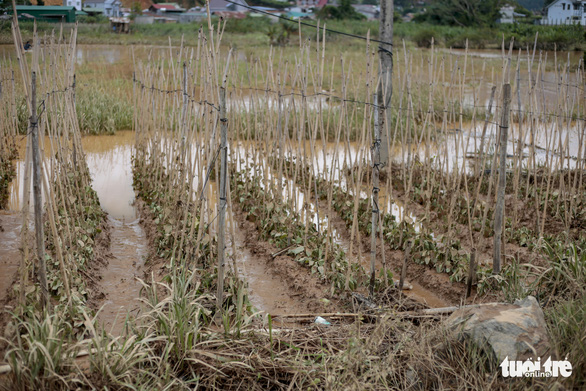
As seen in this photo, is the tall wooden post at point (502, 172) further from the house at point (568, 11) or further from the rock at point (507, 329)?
the house at point (568, 11)

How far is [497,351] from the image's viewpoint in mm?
2551

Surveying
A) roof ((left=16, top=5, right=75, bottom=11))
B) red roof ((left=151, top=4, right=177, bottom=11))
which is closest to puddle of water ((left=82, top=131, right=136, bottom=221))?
roof ((left=16, top=5, right=75, bottom=11))

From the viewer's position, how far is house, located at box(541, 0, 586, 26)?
8.05 m

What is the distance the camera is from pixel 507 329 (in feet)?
8.61

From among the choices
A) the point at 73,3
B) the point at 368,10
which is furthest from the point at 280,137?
the point at 368,10

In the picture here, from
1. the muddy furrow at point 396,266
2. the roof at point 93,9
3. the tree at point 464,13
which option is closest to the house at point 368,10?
the tree at point 464,13

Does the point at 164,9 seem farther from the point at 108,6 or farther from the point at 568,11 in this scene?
the point at 568,11

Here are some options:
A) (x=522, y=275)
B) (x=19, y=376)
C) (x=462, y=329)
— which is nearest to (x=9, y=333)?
(x=19, y=376)

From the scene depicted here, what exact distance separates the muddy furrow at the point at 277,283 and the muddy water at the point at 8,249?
1.49m

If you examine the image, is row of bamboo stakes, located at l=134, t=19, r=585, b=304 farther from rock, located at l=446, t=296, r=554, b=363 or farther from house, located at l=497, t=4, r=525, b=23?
house, located at l=497, t=4, r=525, b=23

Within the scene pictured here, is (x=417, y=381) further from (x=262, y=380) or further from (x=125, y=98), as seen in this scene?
(x=125, y=98)

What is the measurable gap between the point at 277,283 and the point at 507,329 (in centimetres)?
186

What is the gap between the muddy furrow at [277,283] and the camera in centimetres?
369

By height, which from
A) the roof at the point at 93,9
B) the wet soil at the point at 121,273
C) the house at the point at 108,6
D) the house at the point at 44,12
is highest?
the house at the point at 108,6
